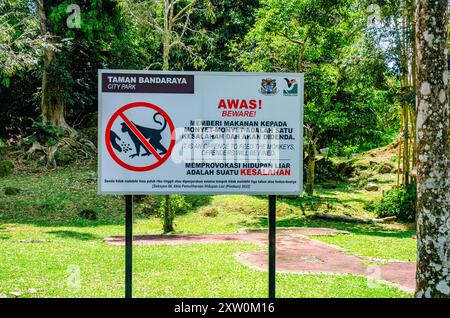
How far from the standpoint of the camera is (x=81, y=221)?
19.1 m

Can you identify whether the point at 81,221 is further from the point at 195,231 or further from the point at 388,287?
the point at 388,287

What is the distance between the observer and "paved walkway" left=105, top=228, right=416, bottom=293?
952 cm

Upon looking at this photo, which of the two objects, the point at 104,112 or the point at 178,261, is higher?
the point at 104,112

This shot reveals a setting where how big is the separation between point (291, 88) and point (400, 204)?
16.6m

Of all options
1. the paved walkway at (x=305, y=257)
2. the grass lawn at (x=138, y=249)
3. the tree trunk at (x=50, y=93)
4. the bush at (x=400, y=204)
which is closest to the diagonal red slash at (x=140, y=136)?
the grass lawn at (x=138, y=249)

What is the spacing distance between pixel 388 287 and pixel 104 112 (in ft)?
15.8

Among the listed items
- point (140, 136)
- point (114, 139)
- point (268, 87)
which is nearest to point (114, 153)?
point (114, 139)

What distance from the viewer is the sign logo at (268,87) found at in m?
6.04

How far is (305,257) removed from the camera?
11.5 metres

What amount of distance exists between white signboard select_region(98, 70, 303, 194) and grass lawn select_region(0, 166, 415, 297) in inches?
83.7

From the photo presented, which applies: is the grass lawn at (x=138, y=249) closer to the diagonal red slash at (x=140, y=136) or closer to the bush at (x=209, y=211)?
the bush at (x=209, y=211)

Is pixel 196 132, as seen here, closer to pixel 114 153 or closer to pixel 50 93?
pixel 114 153

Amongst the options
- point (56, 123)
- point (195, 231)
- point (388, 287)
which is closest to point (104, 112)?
point (388, 287)

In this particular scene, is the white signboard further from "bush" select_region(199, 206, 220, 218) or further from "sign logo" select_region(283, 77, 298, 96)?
"bush" select_region(199, 206, 220, 218)
